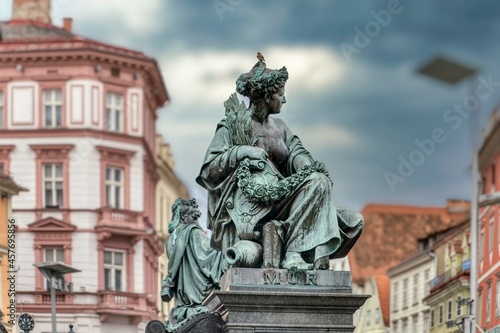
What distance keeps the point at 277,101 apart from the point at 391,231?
9068 centimetres

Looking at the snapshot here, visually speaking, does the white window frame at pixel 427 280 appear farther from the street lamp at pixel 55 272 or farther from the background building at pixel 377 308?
the street lamp at pixel 55 272

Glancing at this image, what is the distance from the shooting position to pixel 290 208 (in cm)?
1575

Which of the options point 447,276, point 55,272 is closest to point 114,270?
point 55,272

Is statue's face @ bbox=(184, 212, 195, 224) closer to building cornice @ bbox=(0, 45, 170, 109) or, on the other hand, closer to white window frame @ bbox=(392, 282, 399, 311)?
building cornice @ bbox=(0, 45, 170, 109)

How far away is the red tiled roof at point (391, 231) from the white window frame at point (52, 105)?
97.0 ft

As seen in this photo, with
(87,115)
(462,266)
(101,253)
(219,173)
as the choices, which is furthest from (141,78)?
(219,173)

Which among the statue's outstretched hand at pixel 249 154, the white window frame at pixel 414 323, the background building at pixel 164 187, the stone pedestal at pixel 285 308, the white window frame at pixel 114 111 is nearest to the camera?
the stone pedestal at pixel 285 308

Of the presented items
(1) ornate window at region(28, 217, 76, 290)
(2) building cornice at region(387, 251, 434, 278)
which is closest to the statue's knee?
(1) ornate window at region(28, 217, 76, 290)

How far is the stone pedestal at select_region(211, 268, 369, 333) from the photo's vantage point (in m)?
15.1

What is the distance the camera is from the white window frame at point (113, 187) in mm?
78188

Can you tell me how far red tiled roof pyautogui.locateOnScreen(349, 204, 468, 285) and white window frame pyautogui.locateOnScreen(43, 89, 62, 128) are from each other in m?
29.6

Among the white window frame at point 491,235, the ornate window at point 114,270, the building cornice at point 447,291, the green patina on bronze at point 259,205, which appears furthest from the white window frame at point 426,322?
the green patina on bronze at point 259,205

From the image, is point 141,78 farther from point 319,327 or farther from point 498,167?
point 319,327

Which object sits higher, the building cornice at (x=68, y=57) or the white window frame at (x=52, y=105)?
the building cornice at (x=68, y=57)
